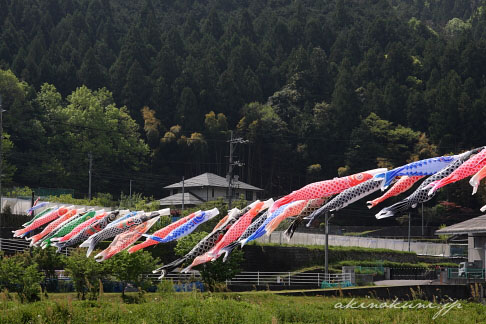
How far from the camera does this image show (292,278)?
38781mm

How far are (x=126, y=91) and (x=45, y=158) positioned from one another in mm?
22134

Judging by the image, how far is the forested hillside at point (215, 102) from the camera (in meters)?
84.2

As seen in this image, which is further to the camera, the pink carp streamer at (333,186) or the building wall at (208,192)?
the building wall at (208,192)

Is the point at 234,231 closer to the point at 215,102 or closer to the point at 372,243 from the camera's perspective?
the point at 372,243

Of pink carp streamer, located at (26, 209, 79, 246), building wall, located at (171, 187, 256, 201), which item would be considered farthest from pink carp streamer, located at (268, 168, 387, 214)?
building wall, located at (171, 187, 256, 201)

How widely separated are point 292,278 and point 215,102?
66.8 meters

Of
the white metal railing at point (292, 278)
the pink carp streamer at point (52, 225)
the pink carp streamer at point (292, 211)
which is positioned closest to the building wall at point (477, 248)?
the white metal railing at point (292, 278)

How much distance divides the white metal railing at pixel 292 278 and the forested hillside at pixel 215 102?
43.9 meters

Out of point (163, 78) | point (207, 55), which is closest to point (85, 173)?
point (163, 78)

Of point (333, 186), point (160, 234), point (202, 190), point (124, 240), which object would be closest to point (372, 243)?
point (202, 190)

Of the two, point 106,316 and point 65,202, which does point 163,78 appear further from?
point 106,316

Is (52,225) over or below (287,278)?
over

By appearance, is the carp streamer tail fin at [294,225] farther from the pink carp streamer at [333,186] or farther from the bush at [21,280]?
the bush at [21,280]

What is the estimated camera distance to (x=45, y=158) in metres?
79.6
